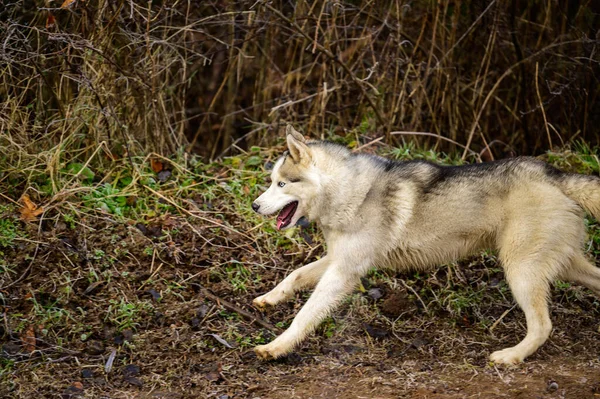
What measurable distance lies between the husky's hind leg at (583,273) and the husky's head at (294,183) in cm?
186

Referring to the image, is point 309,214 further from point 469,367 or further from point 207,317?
point 469,367

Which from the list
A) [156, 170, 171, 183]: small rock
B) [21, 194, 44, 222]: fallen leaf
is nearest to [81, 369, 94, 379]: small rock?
[21, 194, 44, 222]: fallen leaf

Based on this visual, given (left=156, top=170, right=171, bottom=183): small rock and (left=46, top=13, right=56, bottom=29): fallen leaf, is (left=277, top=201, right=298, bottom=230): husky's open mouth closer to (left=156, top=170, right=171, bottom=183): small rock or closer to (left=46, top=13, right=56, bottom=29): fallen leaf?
(left=156, top=170, right=171, bottom=183): small rock

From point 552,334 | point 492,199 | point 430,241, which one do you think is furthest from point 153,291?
point 552,334

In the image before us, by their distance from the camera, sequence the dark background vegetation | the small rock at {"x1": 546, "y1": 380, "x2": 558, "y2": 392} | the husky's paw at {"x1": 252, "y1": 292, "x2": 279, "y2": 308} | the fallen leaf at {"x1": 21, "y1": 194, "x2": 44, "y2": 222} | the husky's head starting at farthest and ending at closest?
the dark background vegetation, the fallen leaf at {"x1": 21, "y1": 194, "x2": 44, "y2": 222}, the husky's paw at {"x1": 252, "y1": 292, "x2": 279, "y2": 308}, the husky's head, the small rock at {"x1": 546, "y1": 380, "x2": 558, "y2": 392}

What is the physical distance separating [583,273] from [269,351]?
2266 millimetres

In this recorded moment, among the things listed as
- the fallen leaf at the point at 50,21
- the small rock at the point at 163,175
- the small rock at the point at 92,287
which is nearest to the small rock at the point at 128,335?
the small rock at the point at 92,287

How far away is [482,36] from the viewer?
8086 millimetres

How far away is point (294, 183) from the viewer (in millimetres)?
5074

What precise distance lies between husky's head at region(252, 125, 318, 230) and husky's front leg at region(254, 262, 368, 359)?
1.69 feet

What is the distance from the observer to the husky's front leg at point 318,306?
15.4 ft

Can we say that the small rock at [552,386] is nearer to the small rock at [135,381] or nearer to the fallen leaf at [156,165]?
the small rock at [135,381]

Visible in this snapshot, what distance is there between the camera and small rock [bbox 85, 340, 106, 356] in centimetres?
482

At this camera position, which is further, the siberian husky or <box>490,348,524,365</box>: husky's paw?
the siberian husky
